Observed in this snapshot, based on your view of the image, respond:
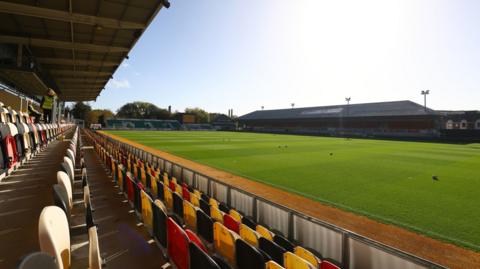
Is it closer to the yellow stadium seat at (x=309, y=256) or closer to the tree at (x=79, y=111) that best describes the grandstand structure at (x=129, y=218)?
the yellow stadium seat at (x=309, y=256)

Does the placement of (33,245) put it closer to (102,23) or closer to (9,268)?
(9,268)

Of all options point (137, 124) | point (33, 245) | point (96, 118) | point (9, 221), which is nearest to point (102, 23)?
point (9, 221)

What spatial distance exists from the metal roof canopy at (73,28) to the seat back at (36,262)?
8.51 meters

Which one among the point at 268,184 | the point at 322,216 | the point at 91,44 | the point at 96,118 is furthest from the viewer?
the point at 96,118

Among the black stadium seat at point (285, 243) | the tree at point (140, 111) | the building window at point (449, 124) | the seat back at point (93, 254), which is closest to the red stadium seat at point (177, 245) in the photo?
the seat back at point (93, 254)

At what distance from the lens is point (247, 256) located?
3.34m

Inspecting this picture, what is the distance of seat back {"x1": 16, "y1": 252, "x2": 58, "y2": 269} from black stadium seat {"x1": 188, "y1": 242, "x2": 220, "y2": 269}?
1.34m

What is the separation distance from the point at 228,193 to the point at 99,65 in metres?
16.0

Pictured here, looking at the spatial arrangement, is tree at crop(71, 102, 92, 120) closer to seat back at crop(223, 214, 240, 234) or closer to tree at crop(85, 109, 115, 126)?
tree at crop(85, 109, 115, 126)

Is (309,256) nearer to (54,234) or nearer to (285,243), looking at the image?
(285,243)

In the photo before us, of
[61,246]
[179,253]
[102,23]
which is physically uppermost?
[102,23]

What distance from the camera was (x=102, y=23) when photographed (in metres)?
10.2

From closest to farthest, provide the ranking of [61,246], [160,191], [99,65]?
[61,246] < [160,191] < [99,65]

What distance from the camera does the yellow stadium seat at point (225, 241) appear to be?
12.0 ft
